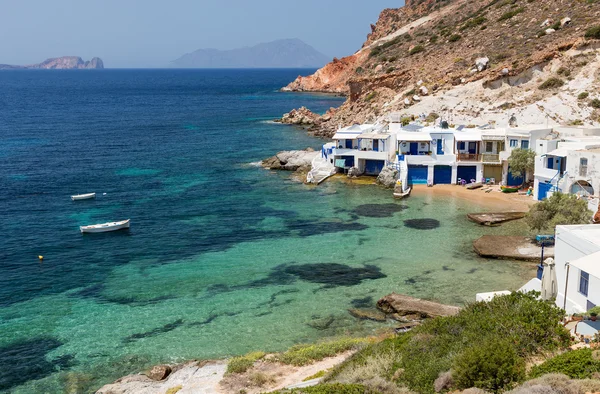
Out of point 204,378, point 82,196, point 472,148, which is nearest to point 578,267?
point 204,378

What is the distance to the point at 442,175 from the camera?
51.8 metres

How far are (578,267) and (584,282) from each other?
3.24 ft

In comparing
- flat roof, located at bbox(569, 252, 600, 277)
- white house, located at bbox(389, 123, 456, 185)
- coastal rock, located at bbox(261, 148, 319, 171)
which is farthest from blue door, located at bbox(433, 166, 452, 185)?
flat roof, located at bbox(569, 252, 600, 277)

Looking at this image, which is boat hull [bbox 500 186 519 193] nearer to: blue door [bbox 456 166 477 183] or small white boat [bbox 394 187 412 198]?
blue door [bbox 456 166 477 183]

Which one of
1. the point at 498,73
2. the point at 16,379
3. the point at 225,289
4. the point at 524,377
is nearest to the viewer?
the point at 524,377

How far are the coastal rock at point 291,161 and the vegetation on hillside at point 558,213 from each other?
29.7m

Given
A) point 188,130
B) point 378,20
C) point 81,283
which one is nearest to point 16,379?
point 81,283

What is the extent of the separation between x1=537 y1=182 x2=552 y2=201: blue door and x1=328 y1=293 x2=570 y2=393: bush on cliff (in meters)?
25.2

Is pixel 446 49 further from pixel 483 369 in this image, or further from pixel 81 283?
pixel 483 369

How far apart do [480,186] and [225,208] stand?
2260 cm

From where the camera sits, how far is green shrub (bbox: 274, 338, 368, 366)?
21.4m

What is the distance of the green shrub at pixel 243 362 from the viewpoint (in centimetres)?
2111

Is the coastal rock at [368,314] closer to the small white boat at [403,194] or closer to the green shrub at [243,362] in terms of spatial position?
the green shrub at [243,362]

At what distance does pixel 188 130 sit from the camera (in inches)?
3752
